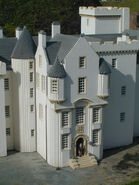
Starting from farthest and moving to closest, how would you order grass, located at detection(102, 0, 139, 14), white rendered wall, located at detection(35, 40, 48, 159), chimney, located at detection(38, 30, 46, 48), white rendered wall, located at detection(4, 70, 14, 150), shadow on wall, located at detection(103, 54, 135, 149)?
grass, located at detection(102, 0, 139, 14) < shadow on wall, located at detection(103, 54, 135, 149) < white rendered wall, located at detection(4, 70, 14, 150) < white rendered wall, located at detection(35, 40, 48, 159) < chimney, located at detection(38, 30, 46, 48)

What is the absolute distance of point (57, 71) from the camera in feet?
145

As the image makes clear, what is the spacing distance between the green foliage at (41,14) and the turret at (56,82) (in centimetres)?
5049

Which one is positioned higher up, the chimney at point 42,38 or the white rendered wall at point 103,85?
the chimney at point 42,38

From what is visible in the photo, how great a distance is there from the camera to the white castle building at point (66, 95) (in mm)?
45597

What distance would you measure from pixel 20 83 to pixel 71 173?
13116 millimetres

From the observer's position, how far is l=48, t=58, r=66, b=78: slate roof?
44.0 meters

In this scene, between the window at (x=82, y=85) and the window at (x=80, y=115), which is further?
the window at (x=80, y=115)

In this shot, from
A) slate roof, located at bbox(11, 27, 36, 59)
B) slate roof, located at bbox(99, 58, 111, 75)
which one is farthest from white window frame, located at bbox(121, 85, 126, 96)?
slate roof, located at bbox(11, 27, 36, 59)

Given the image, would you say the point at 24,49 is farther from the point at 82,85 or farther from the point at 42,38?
the point at 82,85

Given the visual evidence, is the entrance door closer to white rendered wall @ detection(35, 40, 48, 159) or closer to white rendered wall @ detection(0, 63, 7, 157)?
white rendered wall @ detection(35, 40, 48, 159)

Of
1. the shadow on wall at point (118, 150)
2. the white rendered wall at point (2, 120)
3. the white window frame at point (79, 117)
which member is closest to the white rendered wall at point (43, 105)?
the white window frame at point (79, 117)

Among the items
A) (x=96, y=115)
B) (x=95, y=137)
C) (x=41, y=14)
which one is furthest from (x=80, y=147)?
(x=41, y=14)

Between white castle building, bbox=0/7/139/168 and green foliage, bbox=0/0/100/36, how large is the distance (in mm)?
40830

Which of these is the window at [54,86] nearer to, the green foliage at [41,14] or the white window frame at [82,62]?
the white window frame at [82,62]
